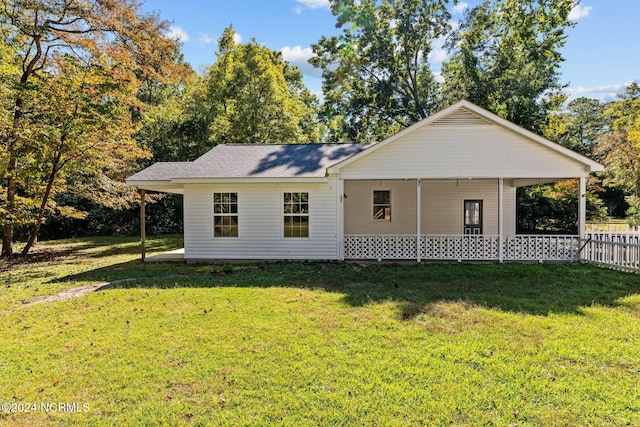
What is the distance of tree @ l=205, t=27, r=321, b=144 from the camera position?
23938 millimetres

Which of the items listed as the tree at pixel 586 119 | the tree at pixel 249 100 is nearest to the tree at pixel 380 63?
the tree at pixel 249 100

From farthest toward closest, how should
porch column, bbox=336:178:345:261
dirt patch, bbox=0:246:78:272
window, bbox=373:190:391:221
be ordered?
window, bbox=373:190:391:221
dirt patch, bbox=0:246:78:272
porch column, bbox=336:178:345:261

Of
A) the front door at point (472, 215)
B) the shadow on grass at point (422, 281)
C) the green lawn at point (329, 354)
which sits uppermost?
the front door at point (472, 215)

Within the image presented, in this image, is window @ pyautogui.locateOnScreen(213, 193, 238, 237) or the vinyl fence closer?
the vinyl fence

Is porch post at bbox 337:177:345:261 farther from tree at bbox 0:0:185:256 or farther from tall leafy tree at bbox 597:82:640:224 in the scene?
tall leafy tree at bbox 597:82:640:224

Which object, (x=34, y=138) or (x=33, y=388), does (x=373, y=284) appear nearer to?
(x=33, y=388)

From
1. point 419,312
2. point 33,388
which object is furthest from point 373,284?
point 33,388

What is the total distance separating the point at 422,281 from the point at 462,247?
349 cm

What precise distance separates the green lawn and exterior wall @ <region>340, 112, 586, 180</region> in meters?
4.03

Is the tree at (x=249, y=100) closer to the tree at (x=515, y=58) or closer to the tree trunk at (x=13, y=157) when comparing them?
the tree trunk at (x=13, y=157)

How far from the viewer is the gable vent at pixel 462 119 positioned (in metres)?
11.2

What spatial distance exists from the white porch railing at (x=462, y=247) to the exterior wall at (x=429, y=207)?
6.18 ft

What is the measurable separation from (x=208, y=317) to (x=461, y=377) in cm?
423

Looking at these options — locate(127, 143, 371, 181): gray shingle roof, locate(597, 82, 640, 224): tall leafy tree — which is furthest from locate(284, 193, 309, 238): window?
locate(597, 82, 640, 224): tall leafy tree
